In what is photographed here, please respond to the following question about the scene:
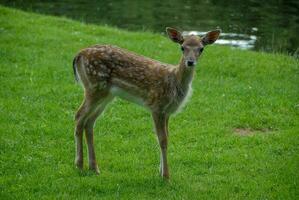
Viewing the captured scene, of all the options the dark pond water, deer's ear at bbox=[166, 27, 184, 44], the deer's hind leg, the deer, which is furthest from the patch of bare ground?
the dark pond water

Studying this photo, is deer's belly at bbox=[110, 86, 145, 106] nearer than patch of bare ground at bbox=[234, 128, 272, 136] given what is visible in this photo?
Yes

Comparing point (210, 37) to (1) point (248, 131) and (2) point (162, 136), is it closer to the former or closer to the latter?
(2) point (162, 136)

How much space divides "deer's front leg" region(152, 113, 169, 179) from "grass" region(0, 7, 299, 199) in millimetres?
212

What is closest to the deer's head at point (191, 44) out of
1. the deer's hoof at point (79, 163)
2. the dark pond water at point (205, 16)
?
the deer's hoof at point (79, 163)

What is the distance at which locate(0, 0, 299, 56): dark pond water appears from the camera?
2220cm

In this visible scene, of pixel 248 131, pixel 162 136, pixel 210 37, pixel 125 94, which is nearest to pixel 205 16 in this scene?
pixel 248 131

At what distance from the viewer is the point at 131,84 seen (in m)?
9.83

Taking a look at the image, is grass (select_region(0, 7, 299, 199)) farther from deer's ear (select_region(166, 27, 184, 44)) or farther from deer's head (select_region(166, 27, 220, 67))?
deer's ear (select_region(166, 27, 184, 44))

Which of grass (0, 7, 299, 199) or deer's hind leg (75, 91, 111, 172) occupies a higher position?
deer's hind leg (75, 91, 111, 172)

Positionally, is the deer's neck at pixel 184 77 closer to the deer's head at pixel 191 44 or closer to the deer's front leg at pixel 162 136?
the deer's head at pixel 191 44

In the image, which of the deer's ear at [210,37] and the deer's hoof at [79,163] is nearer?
the deer's ear at [210,37]

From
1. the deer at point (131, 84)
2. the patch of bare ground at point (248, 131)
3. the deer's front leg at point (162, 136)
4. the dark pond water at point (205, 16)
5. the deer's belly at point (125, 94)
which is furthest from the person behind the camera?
the dark pond water at point (205, 16)

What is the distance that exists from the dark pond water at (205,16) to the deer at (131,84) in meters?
10.8

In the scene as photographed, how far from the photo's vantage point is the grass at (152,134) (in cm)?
920
